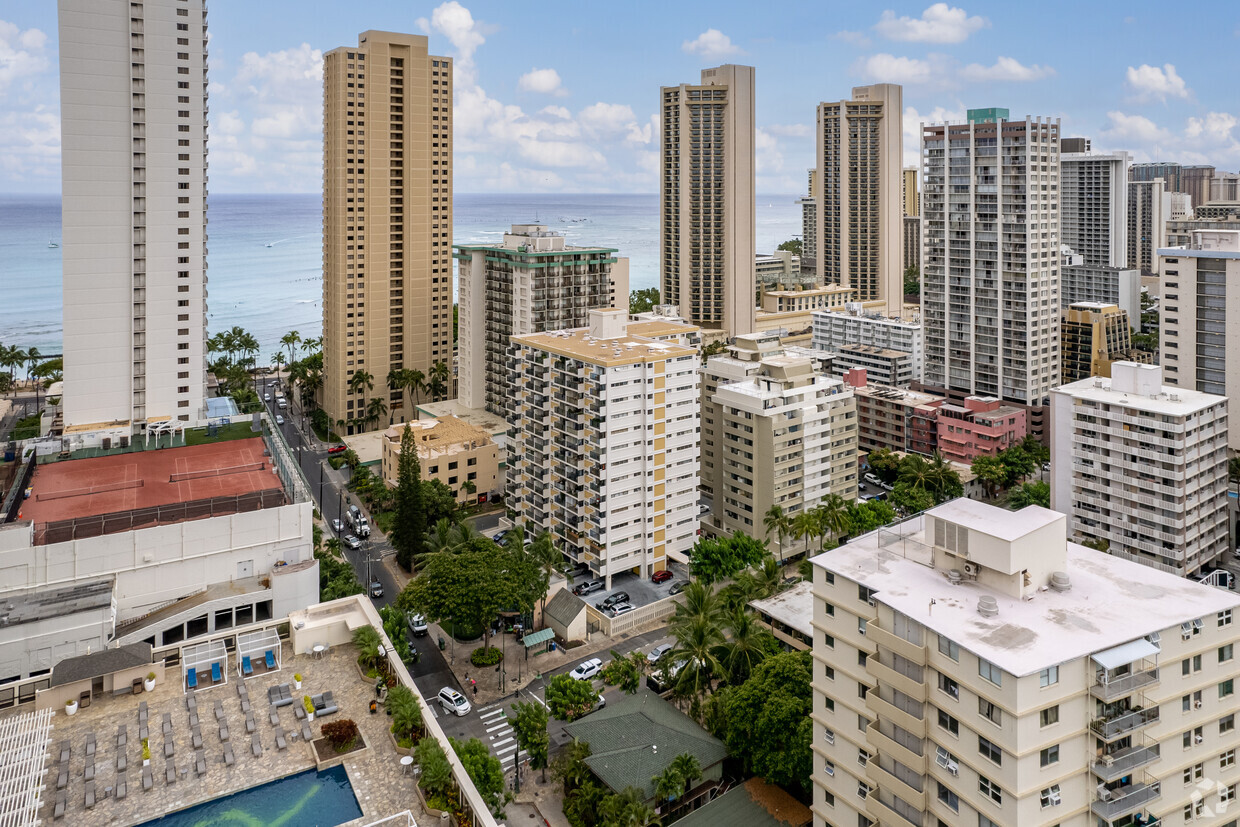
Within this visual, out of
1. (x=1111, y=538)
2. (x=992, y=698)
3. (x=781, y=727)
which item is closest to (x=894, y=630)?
(x=992, y=698)

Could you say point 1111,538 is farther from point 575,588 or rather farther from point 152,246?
point 152,246

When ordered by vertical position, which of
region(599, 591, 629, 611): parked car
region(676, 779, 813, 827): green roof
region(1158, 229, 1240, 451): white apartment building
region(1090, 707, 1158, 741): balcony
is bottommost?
region(676, 779, 813, 827): green roof

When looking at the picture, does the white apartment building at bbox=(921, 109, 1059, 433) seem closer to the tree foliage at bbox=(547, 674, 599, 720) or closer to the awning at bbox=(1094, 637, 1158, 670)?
the tree foliage at bbox=(547, 674, 599, 720)

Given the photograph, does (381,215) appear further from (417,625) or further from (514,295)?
(417,625)

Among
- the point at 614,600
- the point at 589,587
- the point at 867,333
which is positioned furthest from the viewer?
the point at 867,333

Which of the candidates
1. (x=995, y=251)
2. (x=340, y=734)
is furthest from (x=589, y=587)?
A: (x=995, y=251)

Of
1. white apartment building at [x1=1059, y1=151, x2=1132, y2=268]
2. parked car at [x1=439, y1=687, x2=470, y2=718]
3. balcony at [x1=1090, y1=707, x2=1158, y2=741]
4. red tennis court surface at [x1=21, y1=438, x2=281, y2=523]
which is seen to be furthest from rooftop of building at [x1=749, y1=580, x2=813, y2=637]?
white apartment building at [x1=1059, y1=151, x2=1132, y2=268]

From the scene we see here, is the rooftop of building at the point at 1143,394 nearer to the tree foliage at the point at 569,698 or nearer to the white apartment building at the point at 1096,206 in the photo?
the tree foliage at the point at 569,698
